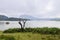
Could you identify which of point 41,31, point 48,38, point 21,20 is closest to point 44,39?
point 48,38

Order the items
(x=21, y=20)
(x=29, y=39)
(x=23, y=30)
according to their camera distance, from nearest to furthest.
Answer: (x=29, y=39), (x=23, y=30), (x=21, y=20)

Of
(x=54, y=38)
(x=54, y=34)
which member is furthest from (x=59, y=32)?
(x=54, y=38)

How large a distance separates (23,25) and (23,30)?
0.84 m

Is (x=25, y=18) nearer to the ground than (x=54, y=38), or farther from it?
farther from it

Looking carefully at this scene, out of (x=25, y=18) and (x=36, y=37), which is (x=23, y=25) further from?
(x=36, y=37)

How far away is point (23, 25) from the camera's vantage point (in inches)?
584

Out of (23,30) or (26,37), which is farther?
(23,30)

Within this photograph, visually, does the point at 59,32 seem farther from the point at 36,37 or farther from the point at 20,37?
the point at 20,37

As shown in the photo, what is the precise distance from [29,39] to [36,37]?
0.65 m

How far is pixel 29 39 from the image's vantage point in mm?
10656

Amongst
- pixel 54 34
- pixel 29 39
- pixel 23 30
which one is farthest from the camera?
Result: pixel 23 30

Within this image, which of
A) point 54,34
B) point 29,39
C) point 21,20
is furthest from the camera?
point 21,20

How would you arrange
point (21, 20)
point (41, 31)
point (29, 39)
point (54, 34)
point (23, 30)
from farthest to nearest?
point (21, 20) < point (23, 30) < point (41, 31) < point (54, 34) < point (29, 39)

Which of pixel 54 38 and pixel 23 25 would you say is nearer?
pixel 54 38
